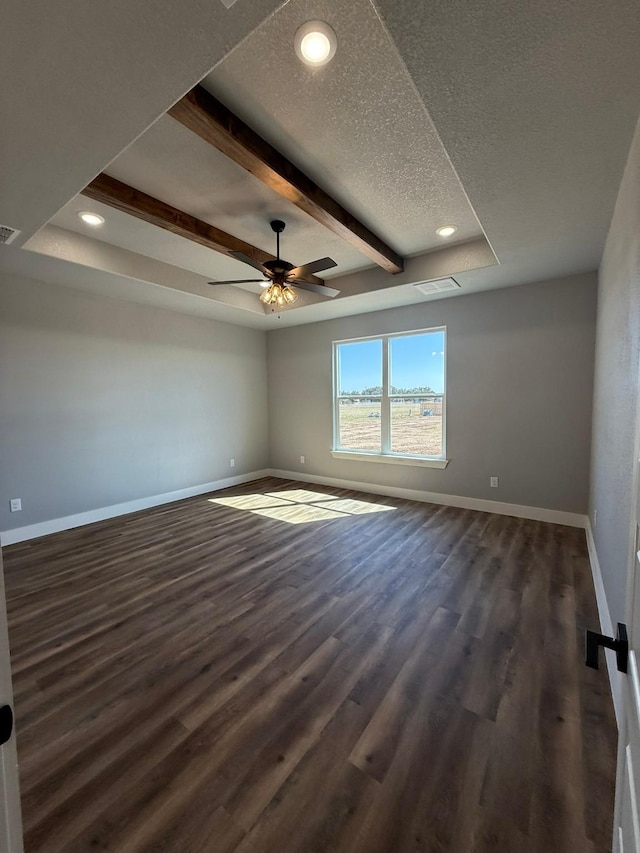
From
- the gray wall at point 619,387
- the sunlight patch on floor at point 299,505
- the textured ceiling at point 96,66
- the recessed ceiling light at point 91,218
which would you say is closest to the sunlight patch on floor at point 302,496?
the sunlight patch on floor at point 299,505

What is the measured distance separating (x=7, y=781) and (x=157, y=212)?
3171mm

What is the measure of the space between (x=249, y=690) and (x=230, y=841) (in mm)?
595

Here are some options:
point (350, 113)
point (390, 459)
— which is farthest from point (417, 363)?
point (350, 113)

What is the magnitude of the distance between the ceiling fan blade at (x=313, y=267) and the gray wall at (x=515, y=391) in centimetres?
216

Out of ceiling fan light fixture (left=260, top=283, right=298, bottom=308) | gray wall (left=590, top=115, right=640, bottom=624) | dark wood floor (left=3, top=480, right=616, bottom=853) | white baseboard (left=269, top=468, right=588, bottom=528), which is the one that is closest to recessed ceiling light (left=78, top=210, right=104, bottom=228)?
ceiling fan light fixture (left=260, top=283, right=298, bottom=308)

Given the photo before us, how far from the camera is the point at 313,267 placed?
3.00m

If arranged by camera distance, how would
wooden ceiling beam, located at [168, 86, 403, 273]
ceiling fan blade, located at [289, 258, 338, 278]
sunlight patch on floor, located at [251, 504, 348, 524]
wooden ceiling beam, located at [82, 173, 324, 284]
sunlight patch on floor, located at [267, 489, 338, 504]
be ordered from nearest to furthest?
wooden ceiling beam, located at [168, 86, 403, 273], wooden ceiling beam, located at [82, 173, 324, 284], ceiling fan blade, located at [289, 258, 338, 278], sunlight patch on floor, located at [251, 504, 348, 524], sunlight patch on floor, located at [267, 489, 338, 504]

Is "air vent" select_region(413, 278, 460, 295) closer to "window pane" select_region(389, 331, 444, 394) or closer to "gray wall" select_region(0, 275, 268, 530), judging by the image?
"window pane" select_region(389, 331, 444, 394)

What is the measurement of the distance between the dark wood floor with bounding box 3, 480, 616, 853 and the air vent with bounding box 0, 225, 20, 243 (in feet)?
8.83

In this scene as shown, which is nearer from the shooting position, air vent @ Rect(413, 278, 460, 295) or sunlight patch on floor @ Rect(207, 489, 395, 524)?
air vent @ Rect(413, 278, 460, 295)

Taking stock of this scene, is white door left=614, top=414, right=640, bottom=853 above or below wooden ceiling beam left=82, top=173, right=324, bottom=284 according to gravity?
below

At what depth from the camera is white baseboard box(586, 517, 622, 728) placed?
1584 millimetres

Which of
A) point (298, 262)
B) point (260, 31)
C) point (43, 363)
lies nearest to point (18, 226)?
point (43, 363)

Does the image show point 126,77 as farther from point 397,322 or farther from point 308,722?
point 397,322
